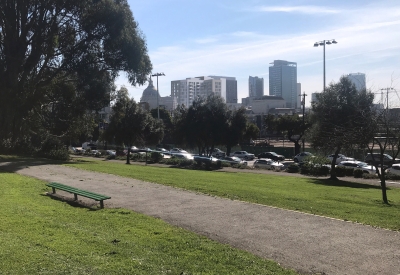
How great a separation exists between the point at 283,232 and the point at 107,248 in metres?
3.54

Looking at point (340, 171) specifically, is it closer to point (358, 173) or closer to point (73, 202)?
point (358, 173)

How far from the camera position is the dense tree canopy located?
2880 centimetres

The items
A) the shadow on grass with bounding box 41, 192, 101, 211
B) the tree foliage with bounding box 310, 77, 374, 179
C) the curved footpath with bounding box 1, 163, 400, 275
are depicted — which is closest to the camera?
the curved footpath with bounding box 1, 163, 400, 275

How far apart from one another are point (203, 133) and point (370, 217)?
34478 mm

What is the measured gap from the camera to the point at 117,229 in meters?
8.59

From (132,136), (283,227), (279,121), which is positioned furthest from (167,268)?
(279,121)

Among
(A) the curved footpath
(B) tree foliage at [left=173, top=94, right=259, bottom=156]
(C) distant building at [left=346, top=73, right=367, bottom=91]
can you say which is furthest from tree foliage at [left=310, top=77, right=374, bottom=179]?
(A) the curved footpath

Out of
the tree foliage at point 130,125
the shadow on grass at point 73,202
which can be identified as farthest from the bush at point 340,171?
the shadow on grass at point 73,202

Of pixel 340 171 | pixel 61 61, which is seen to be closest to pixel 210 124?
pixel 340 171

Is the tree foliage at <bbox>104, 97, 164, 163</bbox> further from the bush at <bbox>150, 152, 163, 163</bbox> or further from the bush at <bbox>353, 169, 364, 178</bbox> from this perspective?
the bush at <bbox>353, 169, 364, 178</bbox>

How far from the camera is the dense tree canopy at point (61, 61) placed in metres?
28.8

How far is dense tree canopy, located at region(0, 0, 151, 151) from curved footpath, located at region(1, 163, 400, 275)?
18.9 metres

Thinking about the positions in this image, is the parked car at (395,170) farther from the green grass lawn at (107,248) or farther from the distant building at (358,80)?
the green grass lawn at (107,248)

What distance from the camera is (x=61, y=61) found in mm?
33969
